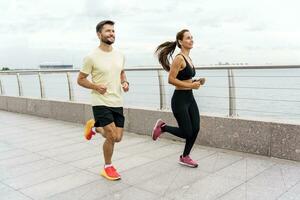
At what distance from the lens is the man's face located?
4.23m

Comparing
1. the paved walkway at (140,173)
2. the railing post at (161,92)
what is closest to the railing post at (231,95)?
the paved walkway at (140,173)

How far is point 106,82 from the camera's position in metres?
4.30

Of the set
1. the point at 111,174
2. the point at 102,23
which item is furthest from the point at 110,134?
the point at 102,23

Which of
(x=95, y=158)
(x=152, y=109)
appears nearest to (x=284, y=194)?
(x=95, y=158)

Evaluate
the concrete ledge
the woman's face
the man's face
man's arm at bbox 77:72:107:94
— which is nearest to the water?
the concrete ledge

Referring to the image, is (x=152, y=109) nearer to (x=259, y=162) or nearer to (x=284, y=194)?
(x=259, y=162)

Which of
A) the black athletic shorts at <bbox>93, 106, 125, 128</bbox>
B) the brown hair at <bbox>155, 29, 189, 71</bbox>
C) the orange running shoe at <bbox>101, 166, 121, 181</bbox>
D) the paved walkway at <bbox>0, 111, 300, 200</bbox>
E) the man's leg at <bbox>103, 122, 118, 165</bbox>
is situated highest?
the brown hair at <bbox>155, 29, 189, 71</bbox>

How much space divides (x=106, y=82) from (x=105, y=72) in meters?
0.12

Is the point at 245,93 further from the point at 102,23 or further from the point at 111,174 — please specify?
the point at 102,23

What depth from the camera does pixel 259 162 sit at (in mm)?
5000

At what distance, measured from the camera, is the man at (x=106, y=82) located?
4.25 metres

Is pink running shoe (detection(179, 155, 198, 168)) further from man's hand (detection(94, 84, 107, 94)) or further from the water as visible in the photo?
man's hand (detection(94, 84, 107, 94))

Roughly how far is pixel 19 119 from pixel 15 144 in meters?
3.48

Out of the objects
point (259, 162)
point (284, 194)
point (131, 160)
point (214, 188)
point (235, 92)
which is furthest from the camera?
point (235, 92)
